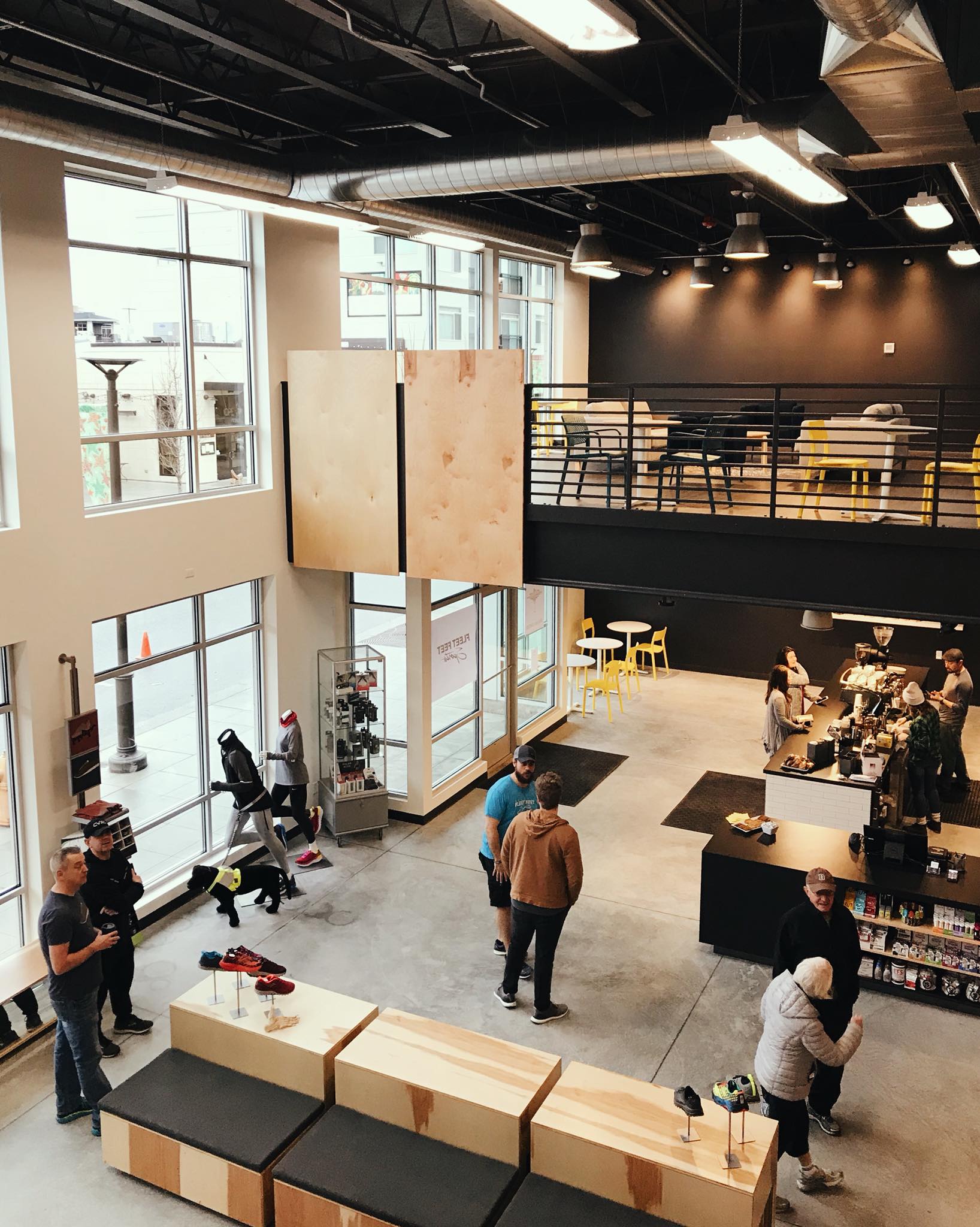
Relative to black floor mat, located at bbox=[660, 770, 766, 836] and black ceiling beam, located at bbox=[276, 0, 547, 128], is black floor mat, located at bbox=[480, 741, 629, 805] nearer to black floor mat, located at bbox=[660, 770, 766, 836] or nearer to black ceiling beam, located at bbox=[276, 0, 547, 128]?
black floor mat, located at bbox=[660, 770, 766, 836]

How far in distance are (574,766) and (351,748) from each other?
3225mm

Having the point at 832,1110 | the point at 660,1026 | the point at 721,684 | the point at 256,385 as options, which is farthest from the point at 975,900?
the point at 721,684

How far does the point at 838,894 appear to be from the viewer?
7.48 metres

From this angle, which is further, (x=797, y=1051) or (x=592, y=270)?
(x=592, y=270)

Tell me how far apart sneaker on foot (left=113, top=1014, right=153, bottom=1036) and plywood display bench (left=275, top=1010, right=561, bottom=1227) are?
2.13 meters

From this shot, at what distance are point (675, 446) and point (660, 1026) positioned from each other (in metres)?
6.30

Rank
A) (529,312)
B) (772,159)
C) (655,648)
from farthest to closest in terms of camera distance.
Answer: (655,648), (529,312), (772,159)

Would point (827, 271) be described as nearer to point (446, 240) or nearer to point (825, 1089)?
point (446, 240)

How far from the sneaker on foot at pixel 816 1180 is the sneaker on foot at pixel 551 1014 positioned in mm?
1937

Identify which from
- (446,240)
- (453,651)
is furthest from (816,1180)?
(446,240)

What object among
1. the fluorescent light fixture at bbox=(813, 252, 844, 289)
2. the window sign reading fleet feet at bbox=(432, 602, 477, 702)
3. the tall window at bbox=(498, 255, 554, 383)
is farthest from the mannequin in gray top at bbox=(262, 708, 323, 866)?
the fluorescent light fixture at bbox=(813, 252, 844, 289)

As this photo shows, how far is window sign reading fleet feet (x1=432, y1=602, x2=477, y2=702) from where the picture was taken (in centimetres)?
1069

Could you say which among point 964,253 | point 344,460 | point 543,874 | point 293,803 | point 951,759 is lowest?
point 293,803

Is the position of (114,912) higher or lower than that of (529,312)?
lower
